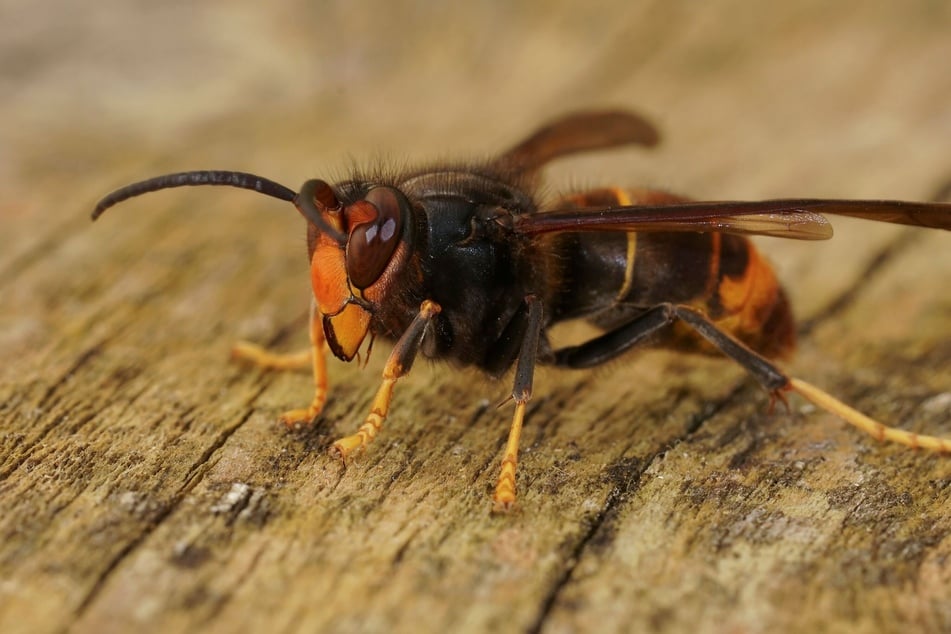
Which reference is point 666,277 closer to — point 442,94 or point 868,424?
point 868,424

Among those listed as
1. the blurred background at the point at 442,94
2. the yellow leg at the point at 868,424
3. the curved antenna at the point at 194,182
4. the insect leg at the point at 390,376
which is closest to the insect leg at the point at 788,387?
the yellow leg at the point at 868,424

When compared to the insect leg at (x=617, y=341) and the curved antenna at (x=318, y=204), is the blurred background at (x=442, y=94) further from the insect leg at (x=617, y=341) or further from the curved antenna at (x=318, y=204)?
the curved antenna at (x=318, y=204)

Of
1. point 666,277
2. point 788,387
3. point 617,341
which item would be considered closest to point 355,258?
point 617,341

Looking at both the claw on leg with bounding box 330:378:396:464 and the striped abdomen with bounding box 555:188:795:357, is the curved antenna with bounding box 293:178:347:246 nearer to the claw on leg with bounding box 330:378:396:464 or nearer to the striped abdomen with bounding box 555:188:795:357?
the claw on leg with bounding box 330:378:396:464

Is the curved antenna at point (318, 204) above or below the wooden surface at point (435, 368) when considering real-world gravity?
above

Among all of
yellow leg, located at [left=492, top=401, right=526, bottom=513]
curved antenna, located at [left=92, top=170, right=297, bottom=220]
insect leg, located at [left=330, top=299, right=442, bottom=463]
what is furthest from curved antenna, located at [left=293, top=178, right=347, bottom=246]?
yellow leg, located at [left=492, top=401, right=526, bottom=513]

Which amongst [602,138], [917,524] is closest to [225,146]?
[602,138]

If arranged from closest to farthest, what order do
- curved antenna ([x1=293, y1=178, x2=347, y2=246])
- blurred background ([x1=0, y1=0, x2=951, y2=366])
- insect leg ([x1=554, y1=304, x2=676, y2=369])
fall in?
1. curved antenna ([x1=293, y1=178, x2=347, y2=246])
2. insect leg ([x1=554, y1=304, x2=676, y2=369])
3. blurred background ([x1=0, y1=0, x2=951, y2=366])
